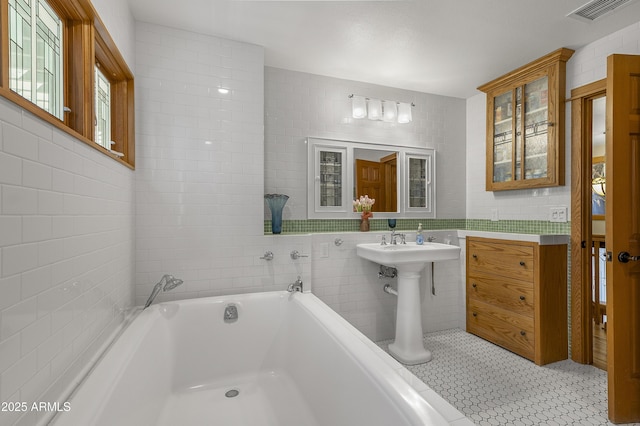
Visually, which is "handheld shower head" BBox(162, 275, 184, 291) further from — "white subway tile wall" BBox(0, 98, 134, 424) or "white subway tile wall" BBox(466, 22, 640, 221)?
"white subway tile wall" BBox(466, 22, 640, 221)

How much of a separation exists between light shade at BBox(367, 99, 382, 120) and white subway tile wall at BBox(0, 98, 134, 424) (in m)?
2.22

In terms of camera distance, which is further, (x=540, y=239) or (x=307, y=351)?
(x=540, y=239)

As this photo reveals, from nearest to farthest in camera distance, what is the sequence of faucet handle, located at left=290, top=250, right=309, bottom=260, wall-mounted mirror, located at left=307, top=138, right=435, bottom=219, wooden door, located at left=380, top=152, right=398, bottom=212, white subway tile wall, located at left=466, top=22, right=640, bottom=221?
white subway tile wall, located at left=466, top=22, right=640, bottom=221 < faucet handle, located at left=290, top=250, right=309, bottom=260 < wall-mounted mirror, located at left=307, top=138, right=435, bottom=219 < wooden door, located at left=380, top=152, right=398, bottom=212

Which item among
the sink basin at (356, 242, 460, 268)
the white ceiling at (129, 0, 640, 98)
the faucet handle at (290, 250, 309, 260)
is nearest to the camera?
the white ceiling at (129, 0, 640, 98)

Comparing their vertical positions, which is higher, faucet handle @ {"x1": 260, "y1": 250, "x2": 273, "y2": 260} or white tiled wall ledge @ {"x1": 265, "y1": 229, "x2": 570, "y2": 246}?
white tiled wall ledge @ {"x1": 265, "y1": 229, "x2": 570, "y2": 246}

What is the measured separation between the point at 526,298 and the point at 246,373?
2.27 meters

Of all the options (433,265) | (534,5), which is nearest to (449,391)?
(433,265)

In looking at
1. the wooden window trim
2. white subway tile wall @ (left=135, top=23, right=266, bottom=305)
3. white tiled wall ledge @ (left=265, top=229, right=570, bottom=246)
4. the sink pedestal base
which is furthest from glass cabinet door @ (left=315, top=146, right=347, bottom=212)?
the wooden window trim

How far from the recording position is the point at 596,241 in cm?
329

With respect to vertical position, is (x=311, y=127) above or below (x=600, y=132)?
below

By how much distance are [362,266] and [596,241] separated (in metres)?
2.74

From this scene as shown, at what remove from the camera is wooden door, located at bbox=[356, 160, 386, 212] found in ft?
9.61

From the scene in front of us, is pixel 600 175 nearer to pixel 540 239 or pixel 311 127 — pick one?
pixel 540 239

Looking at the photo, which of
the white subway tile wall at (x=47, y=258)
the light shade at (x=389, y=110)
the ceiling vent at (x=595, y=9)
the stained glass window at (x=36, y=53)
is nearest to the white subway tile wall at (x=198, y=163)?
the white subway tile wall at (x=47, y=258)
